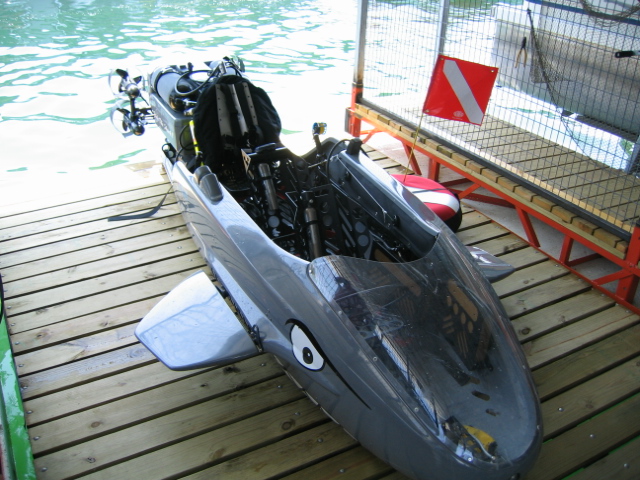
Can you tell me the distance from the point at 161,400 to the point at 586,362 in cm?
191

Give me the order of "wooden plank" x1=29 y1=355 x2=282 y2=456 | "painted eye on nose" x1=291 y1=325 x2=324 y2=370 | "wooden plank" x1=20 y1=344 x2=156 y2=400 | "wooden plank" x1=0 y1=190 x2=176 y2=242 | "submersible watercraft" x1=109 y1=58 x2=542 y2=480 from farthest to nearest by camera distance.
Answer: "wooden plank" x1=0 y1=190 x2=176 y2=242 < "wooden plank" x1=20 y1=344 x2=156 y2=400 < "wooden plank" x1=29 y1=355 x2=282 y2=456 < "painted eye on nose" x1=291 y1=325 x2=324 y2=370 < "submersible watercraft" x1=109 y1=58 x2=542 y2=480

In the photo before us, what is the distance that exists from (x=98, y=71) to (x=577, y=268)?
296 inches

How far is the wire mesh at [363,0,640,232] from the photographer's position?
10.5ft

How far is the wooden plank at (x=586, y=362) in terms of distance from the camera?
97.0 inches

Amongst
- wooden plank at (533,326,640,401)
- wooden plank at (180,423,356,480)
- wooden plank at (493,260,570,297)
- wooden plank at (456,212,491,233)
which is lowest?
wooden plank at (180,423,356,480)

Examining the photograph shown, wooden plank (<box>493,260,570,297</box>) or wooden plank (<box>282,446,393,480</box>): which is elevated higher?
wooden plank (<box>493,260,570,297</box>)

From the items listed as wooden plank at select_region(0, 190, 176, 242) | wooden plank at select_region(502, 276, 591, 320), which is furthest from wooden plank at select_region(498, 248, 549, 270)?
wooden plank at select_region(0, 190, 176, 242)

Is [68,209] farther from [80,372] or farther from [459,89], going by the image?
[459,89]

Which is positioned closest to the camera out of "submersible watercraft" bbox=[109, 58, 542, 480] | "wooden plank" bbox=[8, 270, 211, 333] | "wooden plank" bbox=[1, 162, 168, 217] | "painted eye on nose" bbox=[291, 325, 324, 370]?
"submersible watercraft" bbox=[109, 58, 542, 480]

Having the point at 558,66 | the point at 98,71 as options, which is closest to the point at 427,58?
the point at 558,66

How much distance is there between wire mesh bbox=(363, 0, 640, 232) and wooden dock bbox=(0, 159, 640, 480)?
1.89 ft

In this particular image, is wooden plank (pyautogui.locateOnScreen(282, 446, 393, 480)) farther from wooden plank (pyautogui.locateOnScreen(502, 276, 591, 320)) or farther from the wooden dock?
wooden plank (pyautogui.locateOnScreen(502, 276, 591, 320))

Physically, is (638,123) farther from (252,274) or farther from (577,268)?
(252,274)

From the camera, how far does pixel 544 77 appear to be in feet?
11.7
